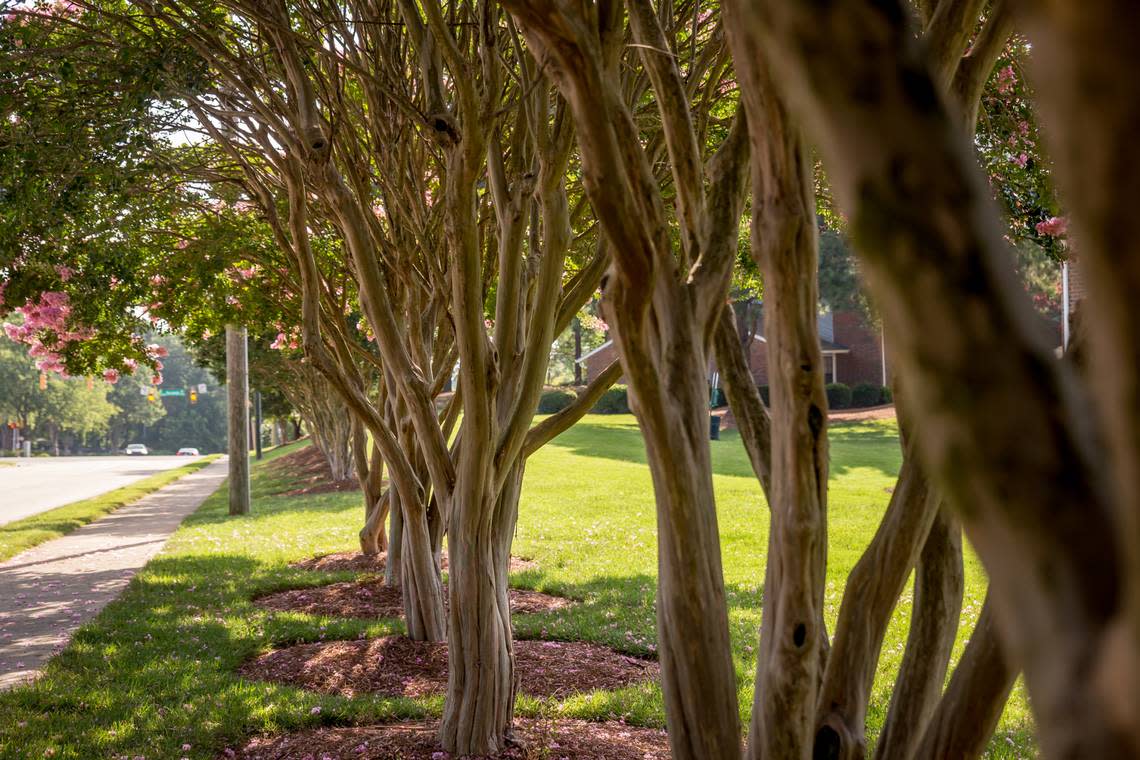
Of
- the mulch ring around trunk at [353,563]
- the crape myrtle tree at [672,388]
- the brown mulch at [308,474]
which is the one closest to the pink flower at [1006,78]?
the crape myrtle tree at [672,388]

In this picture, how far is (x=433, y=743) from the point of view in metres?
5.02

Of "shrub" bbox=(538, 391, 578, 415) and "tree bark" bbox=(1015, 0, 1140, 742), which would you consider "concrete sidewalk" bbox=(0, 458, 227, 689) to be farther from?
"shrub" bbox=(538, 391, 578, 415)

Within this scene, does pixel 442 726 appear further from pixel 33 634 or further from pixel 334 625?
pixel 33 634

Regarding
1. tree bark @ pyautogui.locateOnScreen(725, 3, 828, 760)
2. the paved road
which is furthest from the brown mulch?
tree bark @ pyautogui.locateOnScreen(725, 3, 828, 760)

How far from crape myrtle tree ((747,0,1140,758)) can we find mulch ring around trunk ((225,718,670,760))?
4.43 m

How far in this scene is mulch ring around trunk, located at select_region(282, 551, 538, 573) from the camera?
1145cm

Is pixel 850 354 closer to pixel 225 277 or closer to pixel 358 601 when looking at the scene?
pixel 225 277

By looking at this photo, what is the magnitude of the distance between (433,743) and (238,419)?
14408 mm

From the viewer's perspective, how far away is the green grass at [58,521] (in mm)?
14414

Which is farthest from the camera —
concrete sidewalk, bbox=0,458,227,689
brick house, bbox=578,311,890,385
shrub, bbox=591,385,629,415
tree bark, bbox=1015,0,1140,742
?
brick house, bbox=578,311,890,385

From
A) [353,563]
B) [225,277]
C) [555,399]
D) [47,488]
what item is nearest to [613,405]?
[555,399]

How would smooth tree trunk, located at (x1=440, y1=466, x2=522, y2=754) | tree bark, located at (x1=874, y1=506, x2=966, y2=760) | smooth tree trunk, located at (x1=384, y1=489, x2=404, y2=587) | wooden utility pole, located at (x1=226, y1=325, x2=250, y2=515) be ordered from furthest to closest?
wooden utility pole, located at (x1=226, y1=325, x2=250, y2=515) < smooth tree trunk, located at (x1=384, y1=489, x2=404, y2=587) < smooth tree trunk, located at (x1=440, y1=466, x2=522, y2=754) < tree bark, located at (x1=874, y1=506, x2=966, y2=760)

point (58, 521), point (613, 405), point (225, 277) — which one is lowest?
point (58, 521)

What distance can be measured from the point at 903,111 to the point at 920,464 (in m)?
1.85
